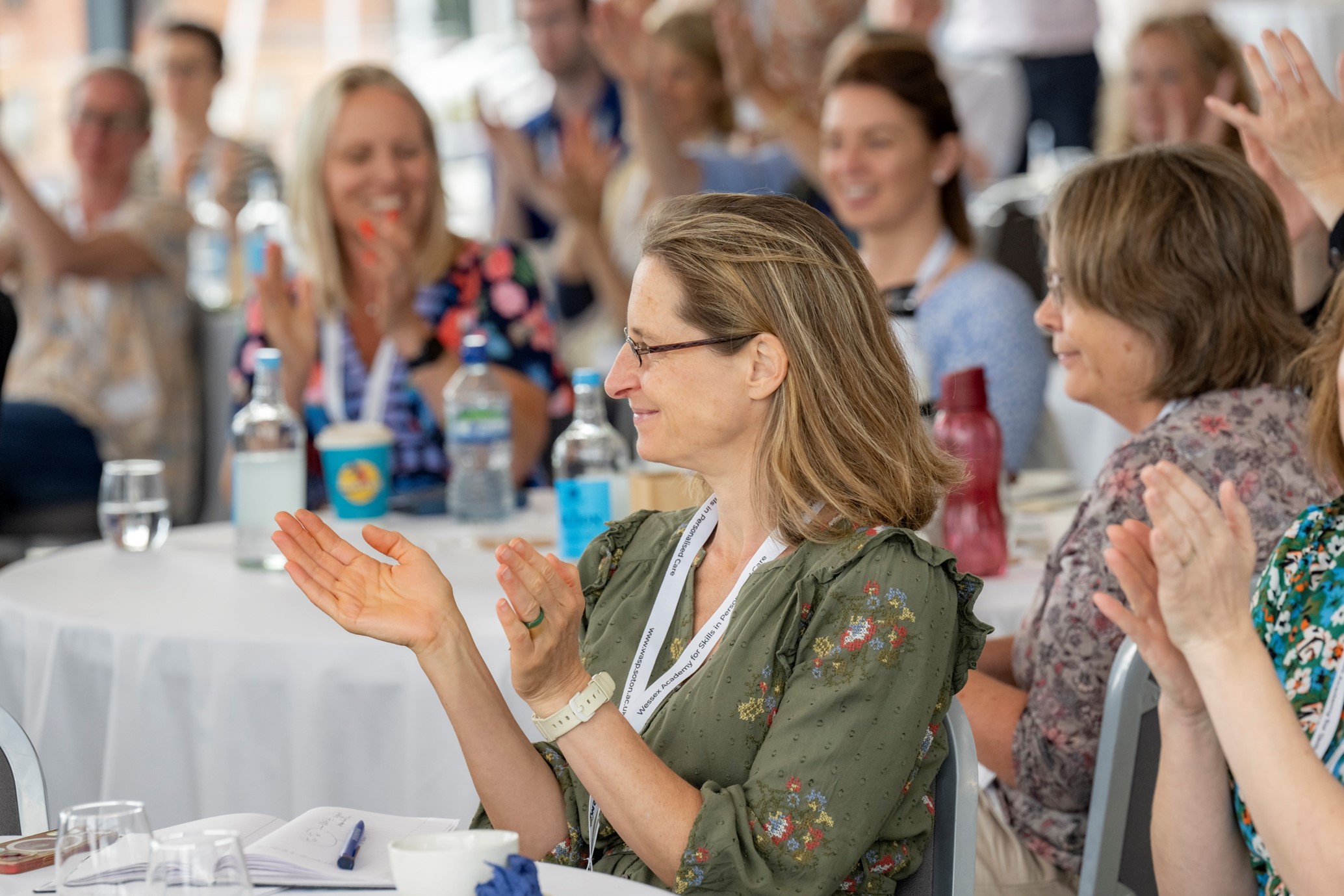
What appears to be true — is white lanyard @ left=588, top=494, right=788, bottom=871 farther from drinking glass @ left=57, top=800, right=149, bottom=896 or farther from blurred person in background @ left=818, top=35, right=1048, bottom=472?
blurred person in background @ left=818, top=35, right=1048, bottom=472

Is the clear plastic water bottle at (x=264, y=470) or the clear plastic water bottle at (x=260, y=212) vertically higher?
the clear plastic water bottle at (x=260, y=212)

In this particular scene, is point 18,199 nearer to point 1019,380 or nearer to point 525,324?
point 525,324

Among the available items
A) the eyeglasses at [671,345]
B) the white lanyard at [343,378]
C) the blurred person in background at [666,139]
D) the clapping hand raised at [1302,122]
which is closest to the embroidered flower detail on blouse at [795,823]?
the eyeglasses at [671,345]

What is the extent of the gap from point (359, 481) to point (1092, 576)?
140 centimetres

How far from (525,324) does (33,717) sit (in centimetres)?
142

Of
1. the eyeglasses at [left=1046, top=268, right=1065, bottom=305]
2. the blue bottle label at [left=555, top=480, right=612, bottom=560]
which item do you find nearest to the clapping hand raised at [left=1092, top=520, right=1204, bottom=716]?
the eyeglasses at [left=1046, top=268, right=1065, bottom=305]

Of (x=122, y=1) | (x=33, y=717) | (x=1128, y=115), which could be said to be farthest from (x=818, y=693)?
(x=122, y=1)

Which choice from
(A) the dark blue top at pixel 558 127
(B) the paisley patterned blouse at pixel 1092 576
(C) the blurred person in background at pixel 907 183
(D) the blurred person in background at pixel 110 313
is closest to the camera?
(B) the paisley patterned blouse at pixel 1092 576

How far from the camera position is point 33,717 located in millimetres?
2191

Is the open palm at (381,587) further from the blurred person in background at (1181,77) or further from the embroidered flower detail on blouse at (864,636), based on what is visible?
the blurred person in background at (1181,77)

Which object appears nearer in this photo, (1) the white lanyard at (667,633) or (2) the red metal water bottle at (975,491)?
(1) the white lanyard at (667,633)

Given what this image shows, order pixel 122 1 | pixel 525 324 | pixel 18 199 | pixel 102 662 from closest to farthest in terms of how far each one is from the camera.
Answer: pixel 102 662 < pixel 525 324 < pixel 18 199 < pixel 122 1

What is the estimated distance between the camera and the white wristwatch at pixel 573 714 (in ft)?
4.34

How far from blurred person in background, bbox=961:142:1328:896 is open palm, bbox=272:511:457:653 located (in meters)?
0.80
